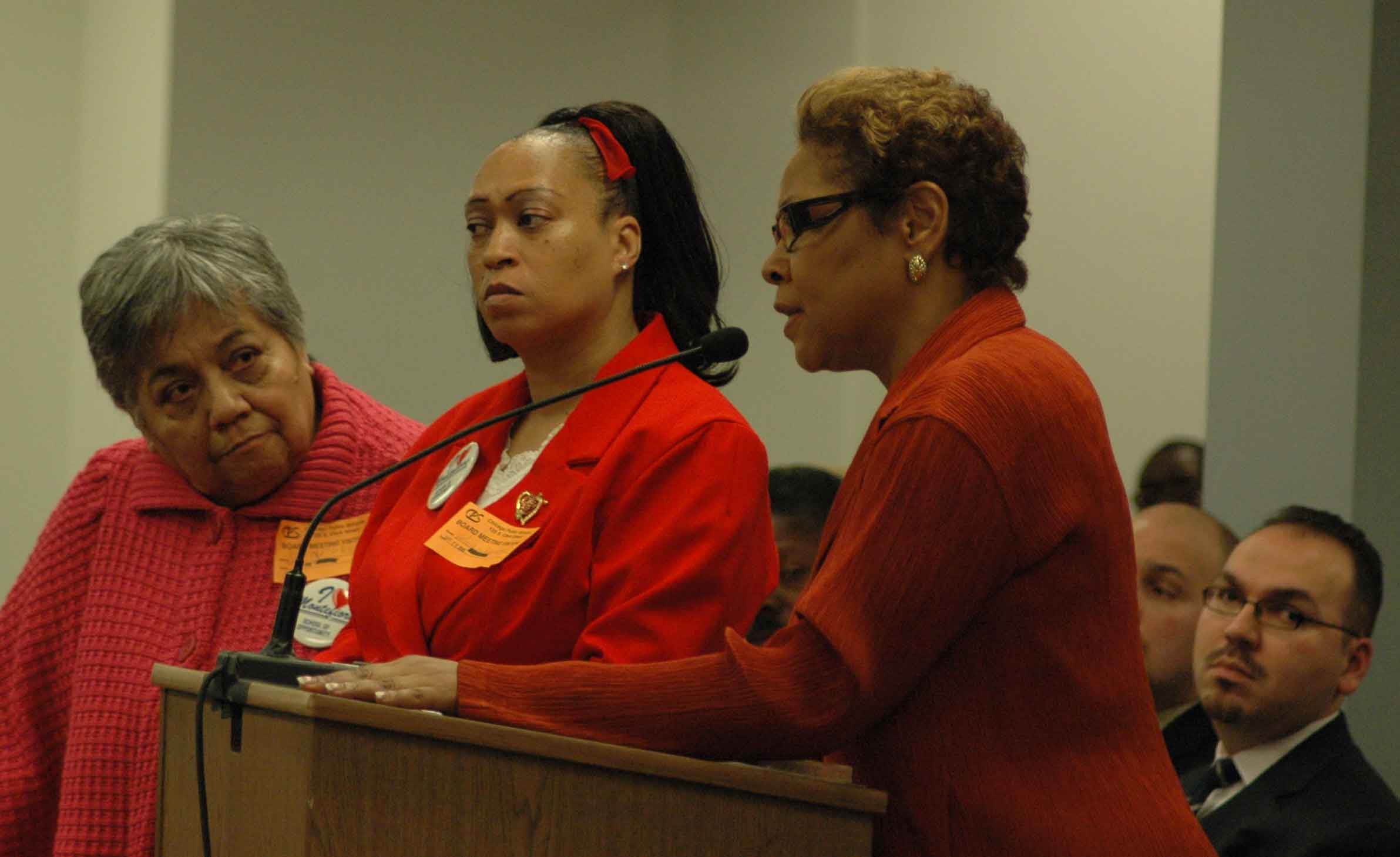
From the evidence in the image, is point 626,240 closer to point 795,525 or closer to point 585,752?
point 585,752

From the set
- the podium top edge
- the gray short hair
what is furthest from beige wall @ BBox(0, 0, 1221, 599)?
the podium top edge

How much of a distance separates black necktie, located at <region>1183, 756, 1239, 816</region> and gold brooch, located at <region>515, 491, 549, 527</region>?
1.54 meters

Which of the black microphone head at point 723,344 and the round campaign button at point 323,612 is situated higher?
the black microphone head at point 723,344

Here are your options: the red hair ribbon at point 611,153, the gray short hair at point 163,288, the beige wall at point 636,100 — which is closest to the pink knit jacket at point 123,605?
the gray short hair at point 163,288

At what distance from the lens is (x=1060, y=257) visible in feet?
14.0

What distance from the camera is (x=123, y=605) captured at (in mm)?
2551

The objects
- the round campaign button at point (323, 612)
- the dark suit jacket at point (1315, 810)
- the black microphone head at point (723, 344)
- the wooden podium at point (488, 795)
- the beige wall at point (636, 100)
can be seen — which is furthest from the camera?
the beige wall at point (636, 100)

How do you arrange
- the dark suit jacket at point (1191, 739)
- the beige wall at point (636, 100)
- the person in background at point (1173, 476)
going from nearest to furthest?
the dark suit jacket at point (1191, 739)
the person in background at point (1173, 476)
the beige wall at point (636, 100)

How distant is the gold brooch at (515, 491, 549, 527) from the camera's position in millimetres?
1966

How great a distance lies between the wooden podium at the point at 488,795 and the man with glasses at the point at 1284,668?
1583 mm

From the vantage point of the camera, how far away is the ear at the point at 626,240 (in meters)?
2.16

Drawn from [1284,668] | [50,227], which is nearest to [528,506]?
[1284,668]

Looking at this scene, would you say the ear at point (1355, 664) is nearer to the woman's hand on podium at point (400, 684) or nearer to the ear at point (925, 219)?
the ear at point (925, 219)

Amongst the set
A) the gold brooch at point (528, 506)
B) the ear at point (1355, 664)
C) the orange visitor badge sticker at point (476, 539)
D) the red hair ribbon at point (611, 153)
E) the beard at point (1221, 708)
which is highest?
the red hair ribbon at point (611, 153)
